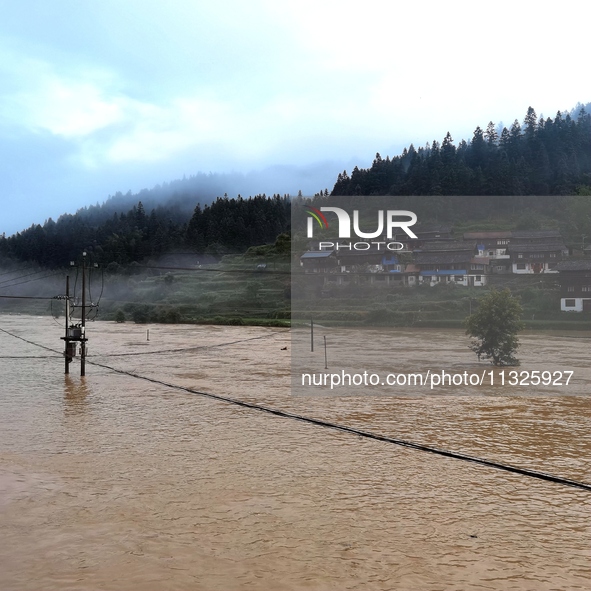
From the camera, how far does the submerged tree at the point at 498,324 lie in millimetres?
28922

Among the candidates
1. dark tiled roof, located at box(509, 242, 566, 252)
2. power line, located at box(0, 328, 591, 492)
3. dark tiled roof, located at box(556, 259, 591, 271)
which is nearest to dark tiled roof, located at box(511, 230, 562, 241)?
dark tiled roof, located at box(509, 242, 566, 252)

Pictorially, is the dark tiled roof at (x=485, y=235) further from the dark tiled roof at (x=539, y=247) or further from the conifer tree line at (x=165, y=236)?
the conifer tree line at (x=165, y=236)

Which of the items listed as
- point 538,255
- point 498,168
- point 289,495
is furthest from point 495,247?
point 289,495

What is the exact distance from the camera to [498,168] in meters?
122

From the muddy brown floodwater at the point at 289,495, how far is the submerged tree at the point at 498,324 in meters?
Result: 7.73

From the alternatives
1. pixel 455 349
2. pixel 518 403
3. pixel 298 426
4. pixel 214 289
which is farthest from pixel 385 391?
pixel 214 289

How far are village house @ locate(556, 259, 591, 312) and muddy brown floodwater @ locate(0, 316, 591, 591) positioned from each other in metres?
45.6

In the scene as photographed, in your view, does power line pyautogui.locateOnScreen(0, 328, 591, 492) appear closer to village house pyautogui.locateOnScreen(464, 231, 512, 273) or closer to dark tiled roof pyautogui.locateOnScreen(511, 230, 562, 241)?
village house pyautogui.locateOnScreen(464, 231, 512, 273)

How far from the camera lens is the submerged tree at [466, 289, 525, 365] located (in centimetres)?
2892

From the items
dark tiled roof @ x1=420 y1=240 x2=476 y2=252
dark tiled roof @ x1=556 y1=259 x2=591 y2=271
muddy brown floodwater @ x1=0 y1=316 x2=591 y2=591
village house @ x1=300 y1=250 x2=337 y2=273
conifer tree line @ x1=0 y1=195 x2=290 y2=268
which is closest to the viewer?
muddy brown floodwater @ x1=0 y1=316 x2=591 y2=591

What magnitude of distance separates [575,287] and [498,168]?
66165 mm

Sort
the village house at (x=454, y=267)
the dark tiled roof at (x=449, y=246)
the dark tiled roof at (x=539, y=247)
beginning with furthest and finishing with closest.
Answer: the dark tiled roof at (x=449, y=246) → the dark tiled roof at (x=539, y=247) → the village house at (x=454, y=267)

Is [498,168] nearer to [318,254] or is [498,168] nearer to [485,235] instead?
[485,235]

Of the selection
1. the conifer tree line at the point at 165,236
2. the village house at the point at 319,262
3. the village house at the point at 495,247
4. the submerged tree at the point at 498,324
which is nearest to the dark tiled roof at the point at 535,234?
the village house at the point at 495,247
